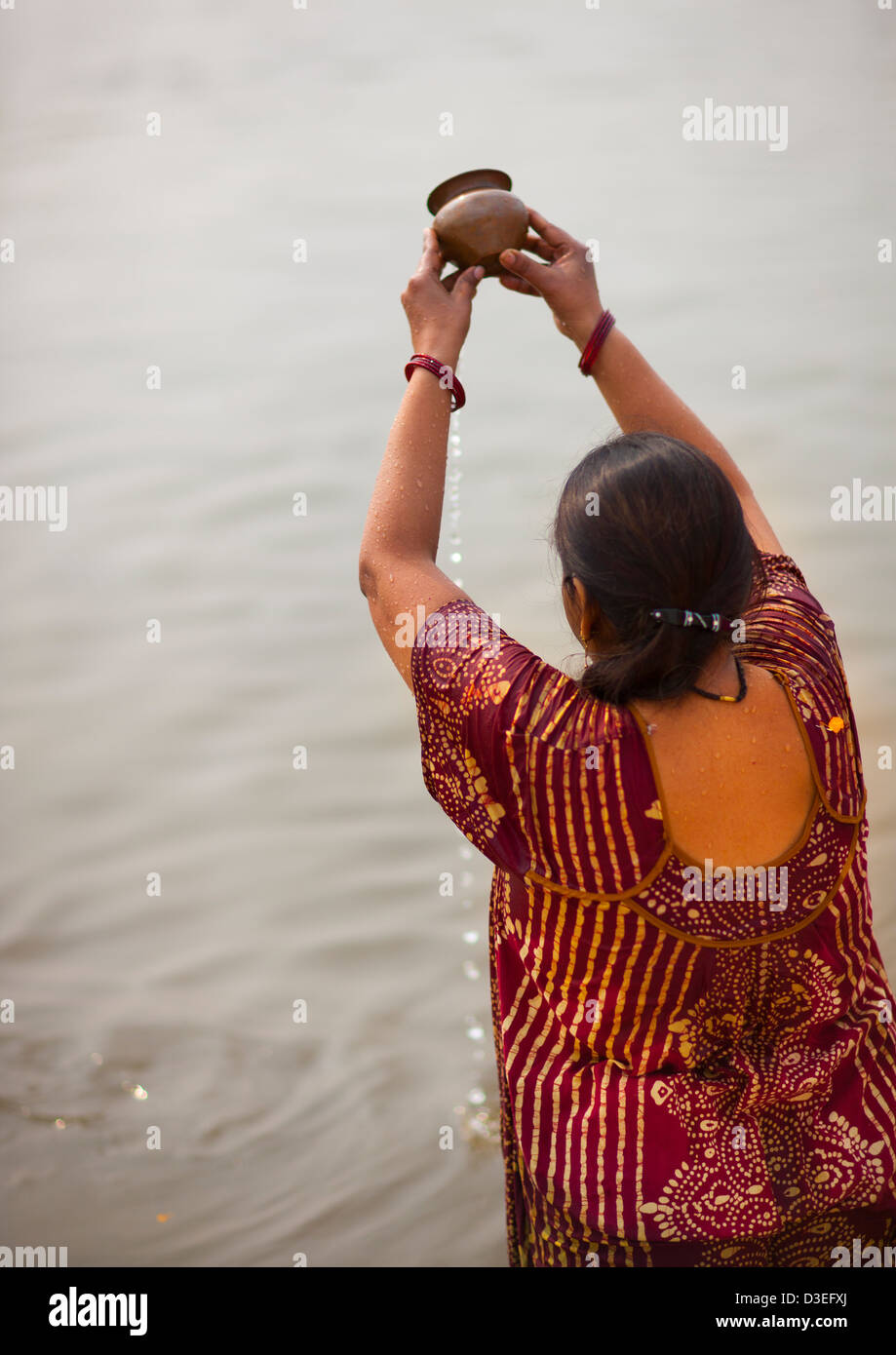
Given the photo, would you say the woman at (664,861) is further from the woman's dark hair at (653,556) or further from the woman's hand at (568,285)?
the woman's hand at (568,285)

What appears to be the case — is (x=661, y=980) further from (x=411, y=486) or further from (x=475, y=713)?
(x=411, y=486)

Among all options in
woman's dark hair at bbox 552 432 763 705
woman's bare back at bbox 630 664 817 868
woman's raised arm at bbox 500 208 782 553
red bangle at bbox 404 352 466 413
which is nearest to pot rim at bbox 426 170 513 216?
woman's raised arm at bbox 500 208 782 553

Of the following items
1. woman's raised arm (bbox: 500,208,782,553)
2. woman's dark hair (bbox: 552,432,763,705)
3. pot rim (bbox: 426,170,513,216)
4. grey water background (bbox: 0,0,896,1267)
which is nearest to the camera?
woman's dark hair (bbox: 552,432,763,705)

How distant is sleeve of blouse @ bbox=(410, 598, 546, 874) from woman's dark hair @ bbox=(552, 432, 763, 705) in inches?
2.3

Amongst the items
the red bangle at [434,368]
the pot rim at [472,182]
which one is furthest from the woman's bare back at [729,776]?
the pot rim at [472,182]

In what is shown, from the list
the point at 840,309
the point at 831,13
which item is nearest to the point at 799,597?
the point at 840,309

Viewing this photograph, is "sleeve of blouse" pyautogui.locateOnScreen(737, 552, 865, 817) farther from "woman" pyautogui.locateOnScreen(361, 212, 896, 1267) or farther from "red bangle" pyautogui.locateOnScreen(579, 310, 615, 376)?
"red bangle" pyautogui.locateOnScreen(579, 310, 615, 376)

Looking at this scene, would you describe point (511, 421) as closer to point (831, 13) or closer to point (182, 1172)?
point (831, 13)

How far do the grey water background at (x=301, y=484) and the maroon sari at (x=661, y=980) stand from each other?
103cm

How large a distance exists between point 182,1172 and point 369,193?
275cm

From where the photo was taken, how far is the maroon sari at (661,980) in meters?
0.78

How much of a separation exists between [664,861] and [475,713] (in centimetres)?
16

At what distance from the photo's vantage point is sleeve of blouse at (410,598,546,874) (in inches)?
30.7

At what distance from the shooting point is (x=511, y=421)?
3.21m
